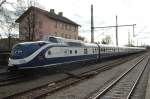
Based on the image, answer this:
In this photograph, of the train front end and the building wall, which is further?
the building wall

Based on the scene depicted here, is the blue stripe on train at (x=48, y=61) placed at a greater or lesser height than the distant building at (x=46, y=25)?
lesser

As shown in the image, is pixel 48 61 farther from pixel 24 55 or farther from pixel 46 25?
pixel 46 25

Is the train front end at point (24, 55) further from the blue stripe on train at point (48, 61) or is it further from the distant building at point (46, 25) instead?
the distant building at point (46, 25)

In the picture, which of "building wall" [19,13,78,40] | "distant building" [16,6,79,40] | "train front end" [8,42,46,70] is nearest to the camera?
"train front end" [8,42,46,70]

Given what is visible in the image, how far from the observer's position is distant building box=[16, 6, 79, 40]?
43.8 meters

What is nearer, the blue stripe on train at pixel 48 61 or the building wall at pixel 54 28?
the blue stripe on train at pixel 48 61

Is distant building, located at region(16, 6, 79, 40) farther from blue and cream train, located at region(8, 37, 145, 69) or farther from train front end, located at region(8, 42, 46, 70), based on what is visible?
train front end, located at region(8, 42, 46, 70)

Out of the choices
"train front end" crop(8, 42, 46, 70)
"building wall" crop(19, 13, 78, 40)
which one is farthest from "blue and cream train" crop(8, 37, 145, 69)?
"building wall" crop(19, 13, 78, 40)

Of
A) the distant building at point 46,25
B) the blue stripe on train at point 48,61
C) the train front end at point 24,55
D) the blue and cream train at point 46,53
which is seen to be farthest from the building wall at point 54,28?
the train front end at point 24,55

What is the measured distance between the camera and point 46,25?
72.0m

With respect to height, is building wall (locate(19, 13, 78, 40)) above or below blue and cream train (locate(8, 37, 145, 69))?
above

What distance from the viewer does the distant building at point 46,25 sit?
144 feet

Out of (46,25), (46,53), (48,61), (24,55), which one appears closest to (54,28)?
(46,25)

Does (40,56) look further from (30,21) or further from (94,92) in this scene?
(30,21)
